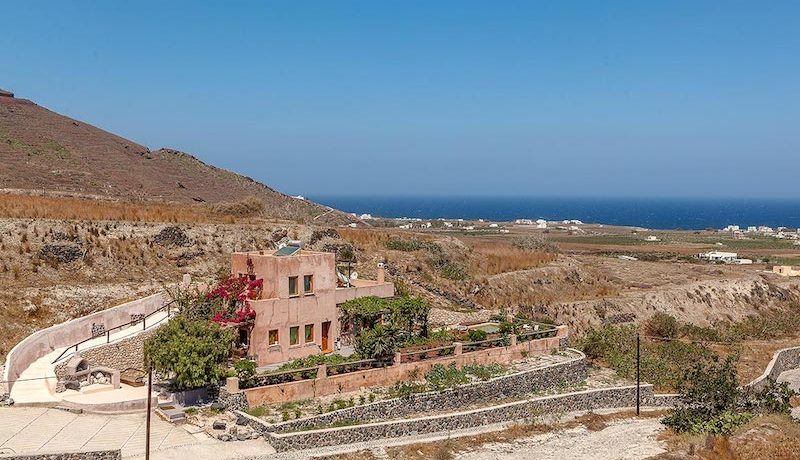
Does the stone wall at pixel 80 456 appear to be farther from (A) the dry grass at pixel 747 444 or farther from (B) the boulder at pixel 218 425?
(A) the dry grass at pixel 747 444

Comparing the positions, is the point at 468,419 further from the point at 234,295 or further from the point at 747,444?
the point at 234,295

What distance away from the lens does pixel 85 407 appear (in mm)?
24516

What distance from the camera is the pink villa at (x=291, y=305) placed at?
99.3ft

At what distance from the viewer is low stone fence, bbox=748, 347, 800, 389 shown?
40.3 meters

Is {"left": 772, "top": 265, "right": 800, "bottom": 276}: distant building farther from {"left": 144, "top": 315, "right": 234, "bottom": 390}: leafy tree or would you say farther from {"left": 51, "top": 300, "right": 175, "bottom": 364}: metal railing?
{"left": 144, "top": 315, "right": 234, "bottom": 390}: leafy tree

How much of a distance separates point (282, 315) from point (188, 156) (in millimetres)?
80321

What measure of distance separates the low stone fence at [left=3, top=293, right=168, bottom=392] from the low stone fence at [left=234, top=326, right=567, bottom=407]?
8.47 metres

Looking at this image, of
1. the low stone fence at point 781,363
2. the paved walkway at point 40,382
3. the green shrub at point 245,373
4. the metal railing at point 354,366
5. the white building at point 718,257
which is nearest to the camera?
the paved walkway at point 40,382

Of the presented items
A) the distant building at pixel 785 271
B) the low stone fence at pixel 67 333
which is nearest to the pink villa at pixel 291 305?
the low stone fence at pixel 67 333

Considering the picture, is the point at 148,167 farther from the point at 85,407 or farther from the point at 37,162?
the point at 85,407

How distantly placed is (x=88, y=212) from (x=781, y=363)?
153 ft

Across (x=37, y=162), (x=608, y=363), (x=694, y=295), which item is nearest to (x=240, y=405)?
(x=608, y=363)

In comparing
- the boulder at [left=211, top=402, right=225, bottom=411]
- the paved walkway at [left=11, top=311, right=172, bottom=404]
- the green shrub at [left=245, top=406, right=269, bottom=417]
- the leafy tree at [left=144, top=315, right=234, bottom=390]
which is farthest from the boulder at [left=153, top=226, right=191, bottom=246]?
the green shrub at [left=245, top=406, right=269, bottom=417]

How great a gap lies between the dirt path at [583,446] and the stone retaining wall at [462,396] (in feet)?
12.2
